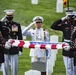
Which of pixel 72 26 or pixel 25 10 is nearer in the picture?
pixel 72 26

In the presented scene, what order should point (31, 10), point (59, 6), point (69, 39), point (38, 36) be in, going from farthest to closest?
point (31, 10)
point (59, 6)
point (38, 36)
point (69, 39)

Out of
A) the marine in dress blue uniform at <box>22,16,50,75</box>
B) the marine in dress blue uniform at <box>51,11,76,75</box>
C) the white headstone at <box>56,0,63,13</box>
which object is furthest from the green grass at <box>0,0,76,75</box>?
the marine in dress blue uniform at <box>51,11,76,75</box>

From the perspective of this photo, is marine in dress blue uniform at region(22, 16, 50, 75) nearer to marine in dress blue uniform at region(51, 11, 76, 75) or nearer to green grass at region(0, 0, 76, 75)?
marine in dress blue uniform at region(51, 11, 76, 75)

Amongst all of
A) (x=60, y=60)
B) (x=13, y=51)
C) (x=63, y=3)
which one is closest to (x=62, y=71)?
(x=60, y=60)

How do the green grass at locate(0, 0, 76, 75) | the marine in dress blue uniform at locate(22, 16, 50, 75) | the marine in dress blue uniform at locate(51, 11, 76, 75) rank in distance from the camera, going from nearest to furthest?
the marine in dress blue uniform at locate(51, 11, 76, 75) → the marine in dress blue uniform at locate(22, 16, 50, 75) → the green grass at locate(0, 0, 76, 75)

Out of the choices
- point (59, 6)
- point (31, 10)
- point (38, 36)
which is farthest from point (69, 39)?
point (31, 10)

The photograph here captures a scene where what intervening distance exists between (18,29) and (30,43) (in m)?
0.54

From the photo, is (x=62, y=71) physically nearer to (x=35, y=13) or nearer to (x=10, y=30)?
(x=10, y=30)

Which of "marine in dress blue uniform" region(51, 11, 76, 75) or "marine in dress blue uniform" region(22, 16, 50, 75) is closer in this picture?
"marine in dress blue uniform" region(51, 11, 76, 75)

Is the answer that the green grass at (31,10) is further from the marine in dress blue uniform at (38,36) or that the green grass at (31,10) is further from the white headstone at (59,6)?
the marine in dress blue uniform at (38,36)

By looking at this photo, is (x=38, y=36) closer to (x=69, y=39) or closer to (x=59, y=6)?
(x=69, y=39)

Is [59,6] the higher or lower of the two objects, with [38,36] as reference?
lower

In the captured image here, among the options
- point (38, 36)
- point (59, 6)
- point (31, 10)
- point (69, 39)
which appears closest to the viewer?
point (69, 39)

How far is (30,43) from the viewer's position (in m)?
12.2
